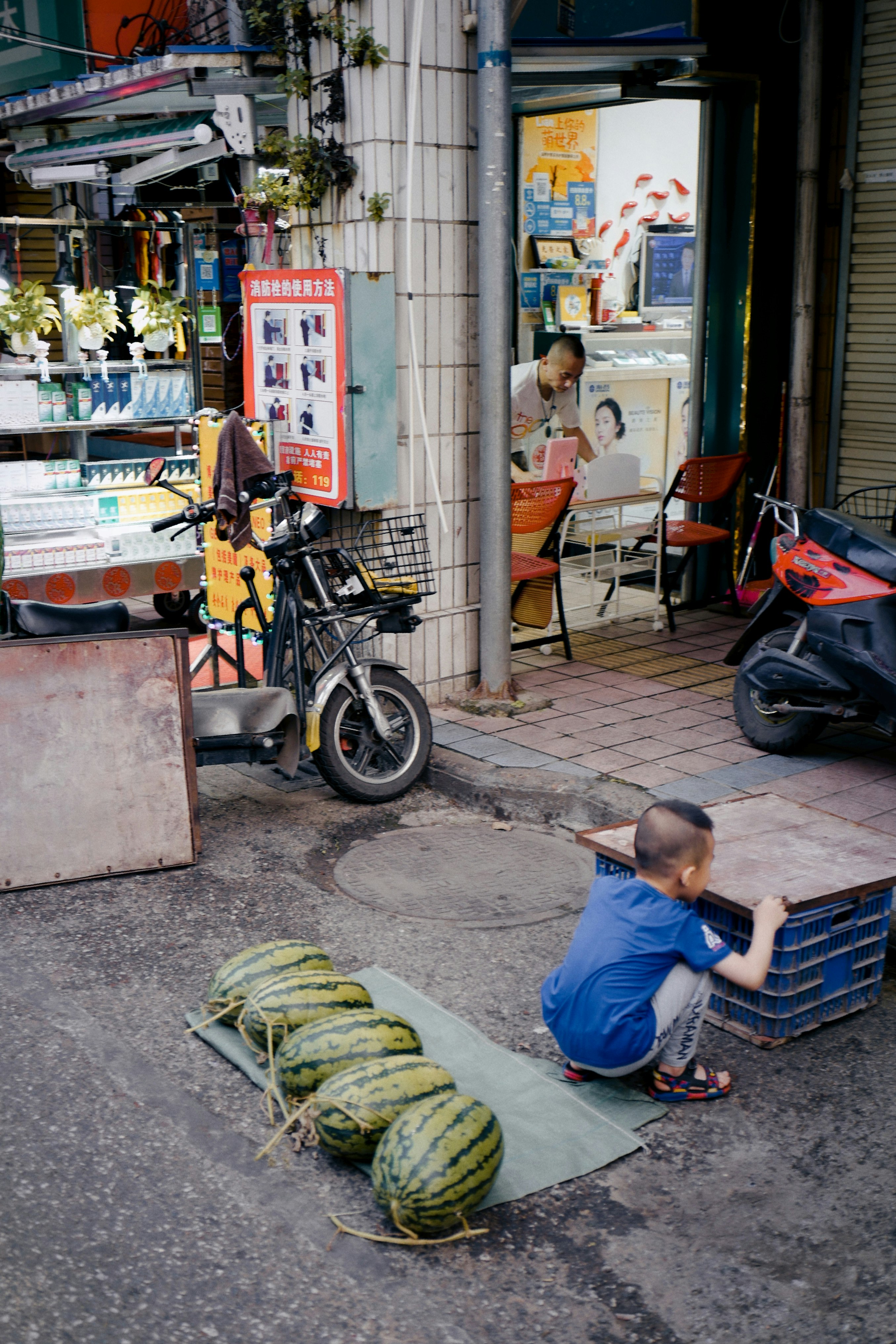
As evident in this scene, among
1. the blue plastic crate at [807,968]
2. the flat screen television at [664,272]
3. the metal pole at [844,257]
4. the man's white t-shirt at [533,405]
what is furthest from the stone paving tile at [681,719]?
the flat screen television at [664,272]

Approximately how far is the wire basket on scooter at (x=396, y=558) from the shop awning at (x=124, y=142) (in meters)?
3.56

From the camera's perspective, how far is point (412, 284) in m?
7.16

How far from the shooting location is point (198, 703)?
622 cm

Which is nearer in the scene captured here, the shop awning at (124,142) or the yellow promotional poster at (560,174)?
the shop awning at (124,142)

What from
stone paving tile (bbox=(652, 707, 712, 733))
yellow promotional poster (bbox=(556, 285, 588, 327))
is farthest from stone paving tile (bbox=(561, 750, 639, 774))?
yellow promotional poster (bbox=(556, 285, 588, 327))

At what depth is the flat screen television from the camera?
1266cm

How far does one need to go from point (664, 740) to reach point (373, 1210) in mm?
4034

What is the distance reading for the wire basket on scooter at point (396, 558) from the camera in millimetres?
6473

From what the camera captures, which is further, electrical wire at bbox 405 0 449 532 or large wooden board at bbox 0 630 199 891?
electrical wire at bbox 405 0 449 532

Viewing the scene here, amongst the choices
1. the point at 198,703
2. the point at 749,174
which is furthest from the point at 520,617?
the point at 749,174

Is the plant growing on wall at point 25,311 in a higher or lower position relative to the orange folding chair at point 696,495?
higher

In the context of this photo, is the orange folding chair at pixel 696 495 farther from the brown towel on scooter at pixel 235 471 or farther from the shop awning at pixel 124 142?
the shop awning at pixel 124 142

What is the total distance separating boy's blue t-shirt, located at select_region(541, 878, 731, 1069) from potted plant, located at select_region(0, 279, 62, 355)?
722 centimetres

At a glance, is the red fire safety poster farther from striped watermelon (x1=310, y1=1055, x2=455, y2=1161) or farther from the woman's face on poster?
the woman's face on poster
